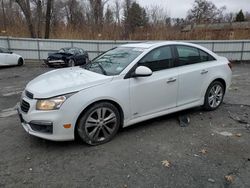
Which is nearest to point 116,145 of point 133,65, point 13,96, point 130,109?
point 130,109

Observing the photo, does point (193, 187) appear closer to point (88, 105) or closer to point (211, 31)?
point (88, 105)

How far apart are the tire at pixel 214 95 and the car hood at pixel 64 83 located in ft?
8.13

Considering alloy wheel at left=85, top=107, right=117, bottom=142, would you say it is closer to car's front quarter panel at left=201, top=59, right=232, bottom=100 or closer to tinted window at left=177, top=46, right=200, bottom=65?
tinted window at left=177, top=46, right=200, bottom=65

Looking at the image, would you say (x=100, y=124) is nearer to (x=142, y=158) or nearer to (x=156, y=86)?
(x=142, y=158)

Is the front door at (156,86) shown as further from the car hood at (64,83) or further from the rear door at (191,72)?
the car hood at (64,83)

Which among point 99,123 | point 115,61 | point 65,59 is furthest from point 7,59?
point 99,123

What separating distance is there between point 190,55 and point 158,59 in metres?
0.86

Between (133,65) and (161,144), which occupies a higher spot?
(133,65)

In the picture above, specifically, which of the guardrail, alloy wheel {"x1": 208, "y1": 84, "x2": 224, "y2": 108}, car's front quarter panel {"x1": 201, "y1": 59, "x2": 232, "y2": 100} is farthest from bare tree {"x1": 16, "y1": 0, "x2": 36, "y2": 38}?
alloy wheel {"x1": 208, "y1": 84, "x2": 224, "y2": 108}

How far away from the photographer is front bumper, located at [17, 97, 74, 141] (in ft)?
11.1

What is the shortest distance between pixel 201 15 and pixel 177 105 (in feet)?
165

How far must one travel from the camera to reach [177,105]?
15.3 ft

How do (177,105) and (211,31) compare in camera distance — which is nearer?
(177,105)

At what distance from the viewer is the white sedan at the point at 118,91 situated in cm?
345
